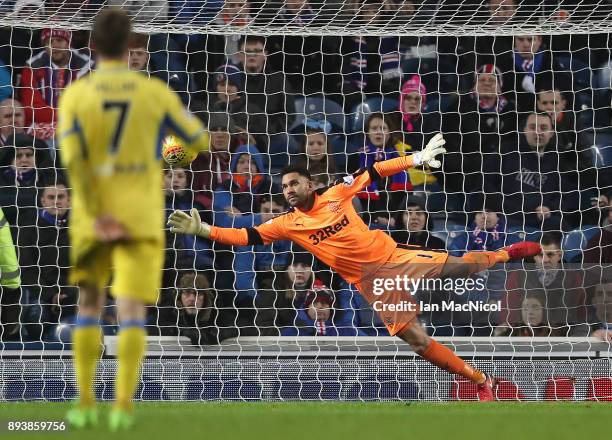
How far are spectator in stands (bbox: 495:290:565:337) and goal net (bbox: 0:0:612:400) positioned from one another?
18 mm

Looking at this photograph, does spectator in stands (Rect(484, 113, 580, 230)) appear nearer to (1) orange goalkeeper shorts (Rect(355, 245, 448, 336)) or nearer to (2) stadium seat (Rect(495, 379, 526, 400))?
(1) orange goalkeeper shorts (Rect(355, 245, 448, 336))

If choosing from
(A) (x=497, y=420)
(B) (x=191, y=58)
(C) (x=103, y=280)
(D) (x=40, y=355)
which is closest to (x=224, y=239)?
(D) (x=40, y=355)

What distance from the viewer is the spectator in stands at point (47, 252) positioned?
428 inches

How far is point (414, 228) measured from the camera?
11070mm

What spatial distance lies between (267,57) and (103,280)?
6.76 m

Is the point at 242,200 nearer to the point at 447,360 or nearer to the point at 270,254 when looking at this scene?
the point at 270,254

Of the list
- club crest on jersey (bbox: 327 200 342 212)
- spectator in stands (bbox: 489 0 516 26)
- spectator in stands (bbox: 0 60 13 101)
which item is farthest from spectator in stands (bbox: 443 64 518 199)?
spectator in stands (bbox: 0 60 13 101)

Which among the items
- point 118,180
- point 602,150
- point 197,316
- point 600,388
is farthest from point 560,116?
point 118,180

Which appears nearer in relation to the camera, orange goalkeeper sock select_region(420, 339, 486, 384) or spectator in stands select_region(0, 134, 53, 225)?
orange goalkeeper sock select_region(420, 339, 486, 384)

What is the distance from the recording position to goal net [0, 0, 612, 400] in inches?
402

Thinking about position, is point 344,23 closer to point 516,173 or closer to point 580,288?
point 516,173

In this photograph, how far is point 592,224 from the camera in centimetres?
1130

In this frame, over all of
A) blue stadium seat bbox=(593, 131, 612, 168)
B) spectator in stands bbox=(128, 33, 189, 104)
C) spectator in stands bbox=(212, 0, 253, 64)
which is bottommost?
blue stadium seat bbox=(593, 131, 612, 168)

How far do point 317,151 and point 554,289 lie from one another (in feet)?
8.45
